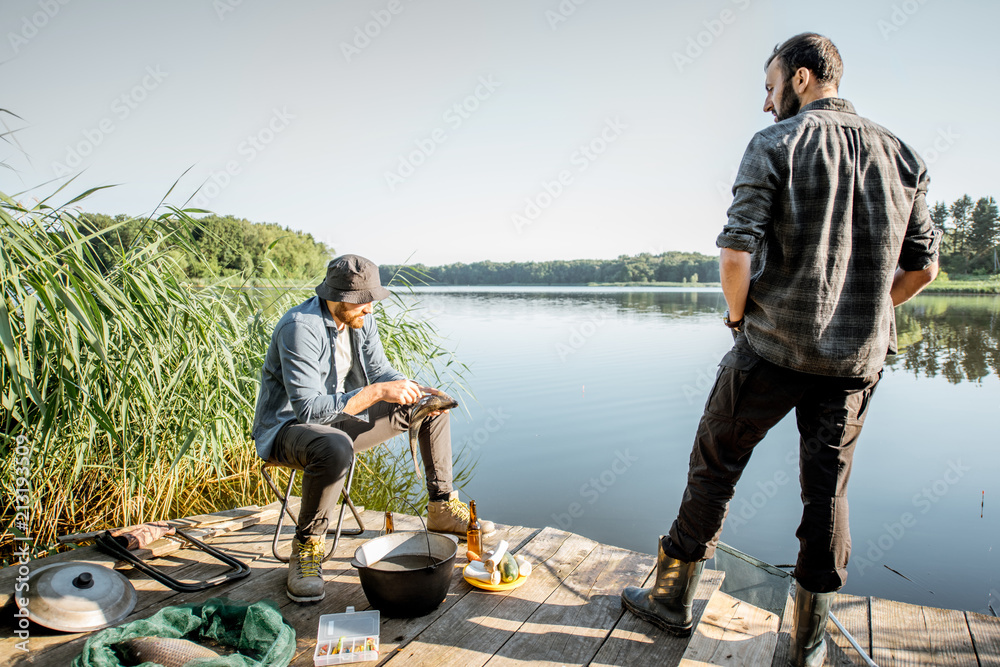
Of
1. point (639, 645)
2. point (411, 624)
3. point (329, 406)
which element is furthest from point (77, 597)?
point (639, 645)

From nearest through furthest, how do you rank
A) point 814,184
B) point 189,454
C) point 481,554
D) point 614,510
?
point 814,184 → point 481,554 → point 189,454 → point 614,510

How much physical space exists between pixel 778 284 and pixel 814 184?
28cm

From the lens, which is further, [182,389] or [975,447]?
[975,447]

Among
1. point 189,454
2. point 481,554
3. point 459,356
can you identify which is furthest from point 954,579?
point 459,356

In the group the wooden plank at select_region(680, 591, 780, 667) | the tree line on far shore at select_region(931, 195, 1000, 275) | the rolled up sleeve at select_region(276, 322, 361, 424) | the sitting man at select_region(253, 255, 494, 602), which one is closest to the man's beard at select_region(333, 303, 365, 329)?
the sitting man at select_region(253, 255, 494, 602)

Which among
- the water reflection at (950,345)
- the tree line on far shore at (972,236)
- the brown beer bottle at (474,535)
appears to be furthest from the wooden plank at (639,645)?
the tree line on far shore at (972,236)

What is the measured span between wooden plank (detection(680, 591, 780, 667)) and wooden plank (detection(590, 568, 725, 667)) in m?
0.07

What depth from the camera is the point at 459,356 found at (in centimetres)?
1034

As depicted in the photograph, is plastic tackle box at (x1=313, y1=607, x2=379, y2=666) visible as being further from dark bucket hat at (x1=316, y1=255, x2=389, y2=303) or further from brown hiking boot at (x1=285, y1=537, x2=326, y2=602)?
dark bucket hat at (x1=316, y1=255, x2=389, y2=303)

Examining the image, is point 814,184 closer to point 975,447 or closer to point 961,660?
point 961,660

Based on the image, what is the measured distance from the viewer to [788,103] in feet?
5.85

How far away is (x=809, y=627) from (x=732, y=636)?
223 mm
